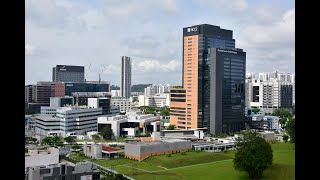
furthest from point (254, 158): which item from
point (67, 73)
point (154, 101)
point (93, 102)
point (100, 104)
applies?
point (67, 73)

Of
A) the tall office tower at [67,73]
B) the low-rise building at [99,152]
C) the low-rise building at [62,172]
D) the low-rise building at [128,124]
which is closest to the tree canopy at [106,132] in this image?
the low-rise building at [128,124]

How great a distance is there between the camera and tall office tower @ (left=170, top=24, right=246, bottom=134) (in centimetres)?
1343

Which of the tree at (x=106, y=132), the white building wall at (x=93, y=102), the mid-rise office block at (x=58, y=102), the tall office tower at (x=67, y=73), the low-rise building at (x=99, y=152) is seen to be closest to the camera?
the low-rise building at (x=99, y=152)

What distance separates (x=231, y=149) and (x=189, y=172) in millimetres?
3157

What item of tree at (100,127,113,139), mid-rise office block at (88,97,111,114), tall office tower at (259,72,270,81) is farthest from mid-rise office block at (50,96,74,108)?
tall office tower at (259,72,270,81)

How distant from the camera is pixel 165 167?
300 inches

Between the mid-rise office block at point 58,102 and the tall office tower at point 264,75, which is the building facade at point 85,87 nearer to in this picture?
the mid-rise office block at point 58,102

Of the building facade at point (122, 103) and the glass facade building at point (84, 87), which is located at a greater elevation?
the glass facade building at point (84, 87)

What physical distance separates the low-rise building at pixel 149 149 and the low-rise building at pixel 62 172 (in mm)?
2726

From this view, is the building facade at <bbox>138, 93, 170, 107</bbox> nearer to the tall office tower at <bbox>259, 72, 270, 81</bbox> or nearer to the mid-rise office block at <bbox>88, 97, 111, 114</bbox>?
the tall office tower at <bbox>259, 72, 270, 81</bbox>

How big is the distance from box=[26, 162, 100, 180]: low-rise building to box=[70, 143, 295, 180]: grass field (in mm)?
1607

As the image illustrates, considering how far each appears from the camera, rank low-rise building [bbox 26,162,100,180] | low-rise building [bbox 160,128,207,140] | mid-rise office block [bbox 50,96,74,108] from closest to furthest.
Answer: low-rise building [bbox 26,162,100,180], low-rise building [bbox 160,128,207,140], mid-rise office block [bbox 50,96,74,108]

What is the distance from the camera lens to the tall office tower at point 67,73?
26.7 m

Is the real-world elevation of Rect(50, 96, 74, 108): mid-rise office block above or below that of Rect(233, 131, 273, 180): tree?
above
